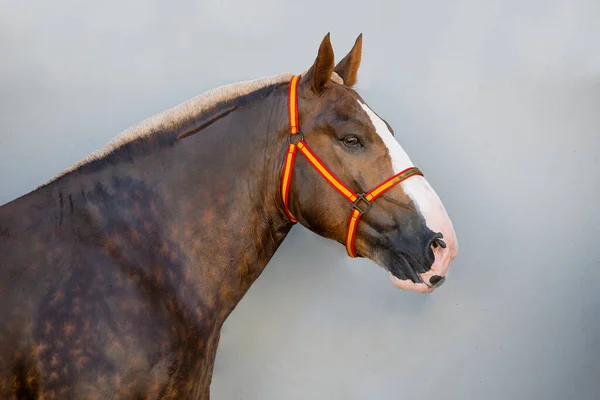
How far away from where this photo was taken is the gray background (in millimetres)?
2686

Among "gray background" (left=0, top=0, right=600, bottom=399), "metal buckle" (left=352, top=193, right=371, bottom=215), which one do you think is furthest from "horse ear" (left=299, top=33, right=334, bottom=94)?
"gray background" (left=0, top=0, right=600, bottom=399)

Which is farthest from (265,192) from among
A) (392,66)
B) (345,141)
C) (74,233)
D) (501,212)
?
(501,212)

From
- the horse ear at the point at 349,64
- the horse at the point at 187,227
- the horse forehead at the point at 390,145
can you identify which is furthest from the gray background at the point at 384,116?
the horse forehead at the point at 390,145

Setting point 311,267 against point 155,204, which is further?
point 311,267

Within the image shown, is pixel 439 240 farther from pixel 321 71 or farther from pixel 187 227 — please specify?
pixel 187 227

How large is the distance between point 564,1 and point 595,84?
397 millimetres

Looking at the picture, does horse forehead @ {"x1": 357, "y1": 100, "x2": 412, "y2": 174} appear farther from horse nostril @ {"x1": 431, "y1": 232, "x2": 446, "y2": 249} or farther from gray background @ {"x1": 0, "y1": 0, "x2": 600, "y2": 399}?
gray background @ {"x1": 0, "y1": 0, "x2": 600, "y2": 399}

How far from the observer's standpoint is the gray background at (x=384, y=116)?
2686mm

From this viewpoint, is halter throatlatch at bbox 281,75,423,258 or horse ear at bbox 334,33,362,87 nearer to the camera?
halter throatlatch at bbox 281,75,423,258

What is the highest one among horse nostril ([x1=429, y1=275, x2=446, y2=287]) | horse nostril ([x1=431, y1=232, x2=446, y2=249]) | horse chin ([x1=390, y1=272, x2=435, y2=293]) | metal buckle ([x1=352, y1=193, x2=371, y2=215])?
metal buckle ([x1=352, y1=193, x2=371, y2=215])

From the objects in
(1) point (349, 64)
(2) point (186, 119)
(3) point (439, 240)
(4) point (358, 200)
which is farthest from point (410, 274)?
(2) point (186, 119)

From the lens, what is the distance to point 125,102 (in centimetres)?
271

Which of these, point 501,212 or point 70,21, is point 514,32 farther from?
point 70,21

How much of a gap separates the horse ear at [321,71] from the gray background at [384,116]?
0.78m
